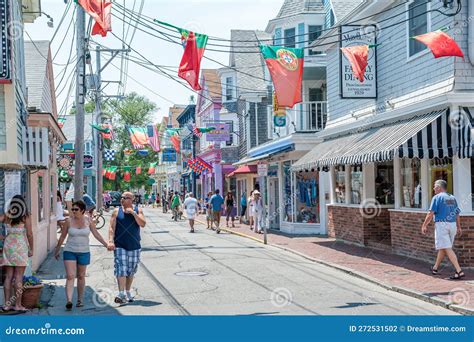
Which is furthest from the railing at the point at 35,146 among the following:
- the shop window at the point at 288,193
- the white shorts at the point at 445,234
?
the shop window at the point at 288,193

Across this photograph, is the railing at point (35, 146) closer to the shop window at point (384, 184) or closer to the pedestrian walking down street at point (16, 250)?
the pedestrian walking down street at point (16, 250)

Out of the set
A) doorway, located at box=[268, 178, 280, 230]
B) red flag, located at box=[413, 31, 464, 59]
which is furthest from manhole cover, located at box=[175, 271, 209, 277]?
doorway, located at box=[268, 178, 280, 230]

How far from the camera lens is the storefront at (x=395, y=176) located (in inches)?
492

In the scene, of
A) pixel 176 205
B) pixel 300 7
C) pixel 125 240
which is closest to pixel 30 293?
pixel 125 240

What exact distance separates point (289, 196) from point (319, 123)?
324 centimetres

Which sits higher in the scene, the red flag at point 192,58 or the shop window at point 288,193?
the red flag at point 192,58

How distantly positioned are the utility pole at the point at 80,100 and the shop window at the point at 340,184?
8.22m

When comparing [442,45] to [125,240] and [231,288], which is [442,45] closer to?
[231,288]

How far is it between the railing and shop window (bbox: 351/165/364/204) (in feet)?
31.8

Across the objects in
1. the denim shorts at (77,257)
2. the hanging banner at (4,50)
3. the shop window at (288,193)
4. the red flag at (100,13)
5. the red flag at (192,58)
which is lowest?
the denim shorts at (77,257)

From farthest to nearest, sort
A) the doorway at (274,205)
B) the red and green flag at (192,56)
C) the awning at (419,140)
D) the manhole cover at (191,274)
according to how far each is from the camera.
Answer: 1. the doorway at (274,205)
2. the red and green flag at (192,56)
3. the manhole cover at (191,274)
4. the awning at (419,140)

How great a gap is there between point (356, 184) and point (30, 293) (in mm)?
11652

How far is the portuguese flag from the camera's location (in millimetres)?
16109

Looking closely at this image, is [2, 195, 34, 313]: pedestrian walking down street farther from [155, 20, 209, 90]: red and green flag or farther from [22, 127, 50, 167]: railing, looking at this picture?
[155, 20, 209, 90]: red and green flag
